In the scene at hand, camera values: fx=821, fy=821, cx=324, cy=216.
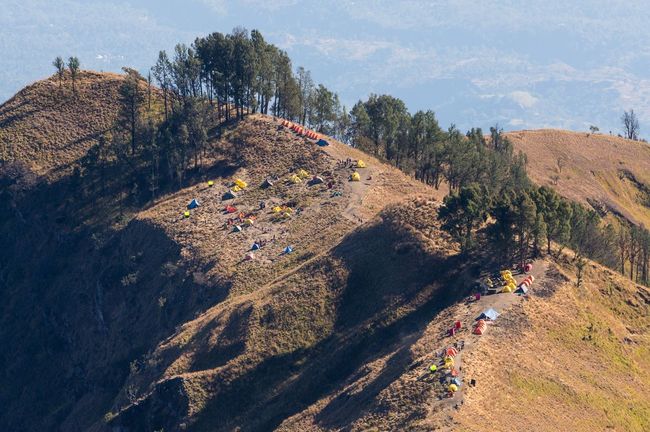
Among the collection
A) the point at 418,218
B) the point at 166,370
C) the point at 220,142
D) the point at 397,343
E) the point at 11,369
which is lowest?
the point at 11,369

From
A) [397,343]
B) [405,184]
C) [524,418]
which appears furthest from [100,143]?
[524,418]

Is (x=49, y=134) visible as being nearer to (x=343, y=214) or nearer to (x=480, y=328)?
(x=343, y=214)

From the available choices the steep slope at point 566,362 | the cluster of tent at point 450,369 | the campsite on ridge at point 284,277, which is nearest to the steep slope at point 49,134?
the campsite on ridge at point 284,277

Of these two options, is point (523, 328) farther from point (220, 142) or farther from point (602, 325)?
point (220, 142)

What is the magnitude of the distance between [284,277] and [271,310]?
1014 cm

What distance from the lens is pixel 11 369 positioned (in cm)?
15788

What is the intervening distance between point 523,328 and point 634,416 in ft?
53.0

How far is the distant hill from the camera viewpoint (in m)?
95.6

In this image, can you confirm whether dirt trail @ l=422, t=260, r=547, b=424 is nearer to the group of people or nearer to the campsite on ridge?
the campsite on ridge

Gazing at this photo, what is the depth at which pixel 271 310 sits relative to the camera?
12100 centimetres

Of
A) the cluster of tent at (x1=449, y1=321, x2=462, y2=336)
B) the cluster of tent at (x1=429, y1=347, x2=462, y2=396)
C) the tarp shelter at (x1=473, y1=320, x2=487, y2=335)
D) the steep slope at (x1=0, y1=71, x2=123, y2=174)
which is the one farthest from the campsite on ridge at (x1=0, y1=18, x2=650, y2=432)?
the cluster of tent at (x1=449, y1=321, x2=462, y2=336)

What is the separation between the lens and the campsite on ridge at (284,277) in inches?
3851

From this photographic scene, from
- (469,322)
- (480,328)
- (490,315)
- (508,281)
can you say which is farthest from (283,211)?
(480,328)

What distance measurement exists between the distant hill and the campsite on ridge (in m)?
0.35
